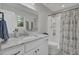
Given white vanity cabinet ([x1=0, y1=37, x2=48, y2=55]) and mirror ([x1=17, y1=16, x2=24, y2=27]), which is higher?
mirror ([x1=17, y1=16, x2=24, y2=27])

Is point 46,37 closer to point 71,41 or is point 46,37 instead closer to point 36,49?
point 36,49

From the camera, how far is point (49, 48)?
1948mm

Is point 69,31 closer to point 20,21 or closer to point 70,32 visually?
point 70,32

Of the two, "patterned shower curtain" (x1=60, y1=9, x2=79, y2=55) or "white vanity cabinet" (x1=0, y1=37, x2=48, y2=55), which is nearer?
"white vanity cabinet" (x1=0, y1=37, x2=48, y2=55)

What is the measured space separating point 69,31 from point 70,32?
0.13 feet

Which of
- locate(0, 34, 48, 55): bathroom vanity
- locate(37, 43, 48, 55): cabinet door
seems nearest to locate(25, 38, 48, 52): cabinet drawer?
locate(0, 34, 48, 55): bathroom vanity

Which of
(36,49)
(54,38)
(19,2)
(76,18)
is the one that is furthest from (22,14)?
(76,18)

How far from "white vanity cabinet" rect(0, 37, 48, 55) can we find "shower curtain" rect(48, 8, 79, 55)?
55 cm

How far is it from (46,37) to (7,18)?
0.93 m

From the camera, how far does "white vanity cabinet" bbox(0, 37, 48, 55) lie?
1100mm

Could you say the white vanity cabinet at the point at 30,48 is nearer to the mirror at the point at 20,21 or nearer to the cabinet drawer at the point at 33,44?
the cabinet drawer at the point at 33,44

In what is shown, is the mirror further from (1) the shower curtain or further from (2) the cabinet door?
(1) the shower curtain

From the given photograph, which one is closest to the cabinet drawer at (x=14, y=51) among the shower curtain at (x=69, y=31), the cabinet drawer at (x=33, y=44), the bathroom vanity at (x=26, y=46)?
the bathroom vanity at (x=26, y=46)

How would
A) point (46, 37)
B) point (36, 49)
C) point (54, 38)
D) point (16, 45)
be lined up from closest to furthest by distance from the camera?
1. point (16, 45)
2. point (36, 49)
3. point (46, 37)
4. point (54, 38)
